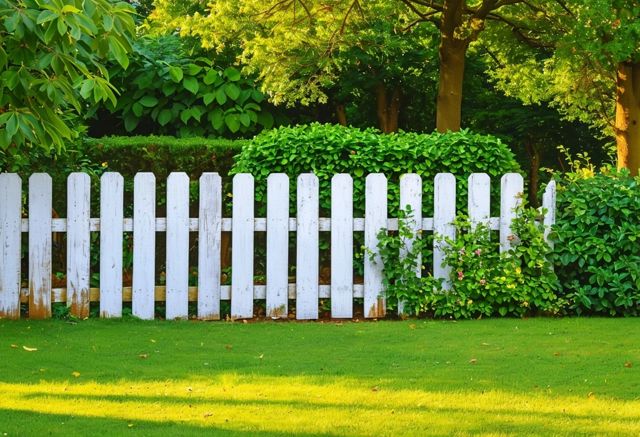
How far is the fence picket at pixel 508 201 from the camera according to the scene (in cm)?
907

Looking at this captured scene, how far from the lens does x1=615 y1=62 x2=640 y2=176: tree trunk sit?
683 inches

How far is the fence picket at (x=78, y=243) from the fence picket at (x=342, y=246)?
2197 millimetres

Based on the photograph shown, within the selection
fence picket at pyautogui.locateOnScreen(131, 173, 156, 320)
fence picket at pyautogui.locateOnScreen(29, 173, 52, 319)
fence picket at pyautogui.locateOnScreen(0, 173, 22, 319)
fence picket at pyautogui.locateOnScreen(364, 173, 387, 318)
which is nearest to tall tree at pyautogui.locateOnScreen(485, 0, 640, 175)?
fence picket at pyautogui.locateOnScreen(364, 173, 387, 318)

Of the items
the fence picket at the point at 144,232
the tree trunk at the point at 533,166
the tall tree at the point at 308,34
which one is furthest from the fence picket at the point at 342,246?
the tree trunk at the point at 533,166

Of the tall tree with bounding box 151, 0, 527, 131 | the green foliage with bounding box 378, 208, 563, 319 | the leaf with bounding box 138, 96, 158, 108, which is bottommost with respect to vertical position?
the green foliage with bounding box 378, 208, 563, 319

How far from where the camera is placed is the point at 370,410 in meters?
5.35

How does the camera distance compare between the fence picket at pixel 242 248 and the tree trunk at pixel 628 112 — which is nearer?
the fence picket at pixel 242 248

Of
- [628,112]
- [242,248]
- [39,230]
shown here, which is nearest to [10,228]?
[39,230]

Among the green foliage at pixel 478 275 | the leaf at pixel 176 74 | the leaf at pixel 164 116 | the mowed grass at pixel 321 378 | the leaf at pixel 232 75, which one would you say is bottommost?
Result: the mowed grass at pixel 321 378

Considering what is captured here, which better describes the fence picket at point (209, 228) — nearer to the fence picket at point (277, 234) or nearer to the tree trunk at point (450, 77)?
the fence picket at point (277, 234)

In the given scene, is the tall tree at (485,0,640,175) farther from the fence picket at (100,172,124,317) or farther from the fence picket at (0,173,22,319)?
the fence picket at (0,173,22,319)

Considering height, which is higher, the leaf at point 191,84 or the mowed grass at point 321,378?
the leaf at point 191,84

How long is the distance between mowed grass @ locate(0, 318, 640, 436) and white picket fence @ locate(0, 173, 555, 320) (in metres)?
0.37

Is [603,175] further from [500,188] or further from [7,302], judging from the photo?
[7,302]
